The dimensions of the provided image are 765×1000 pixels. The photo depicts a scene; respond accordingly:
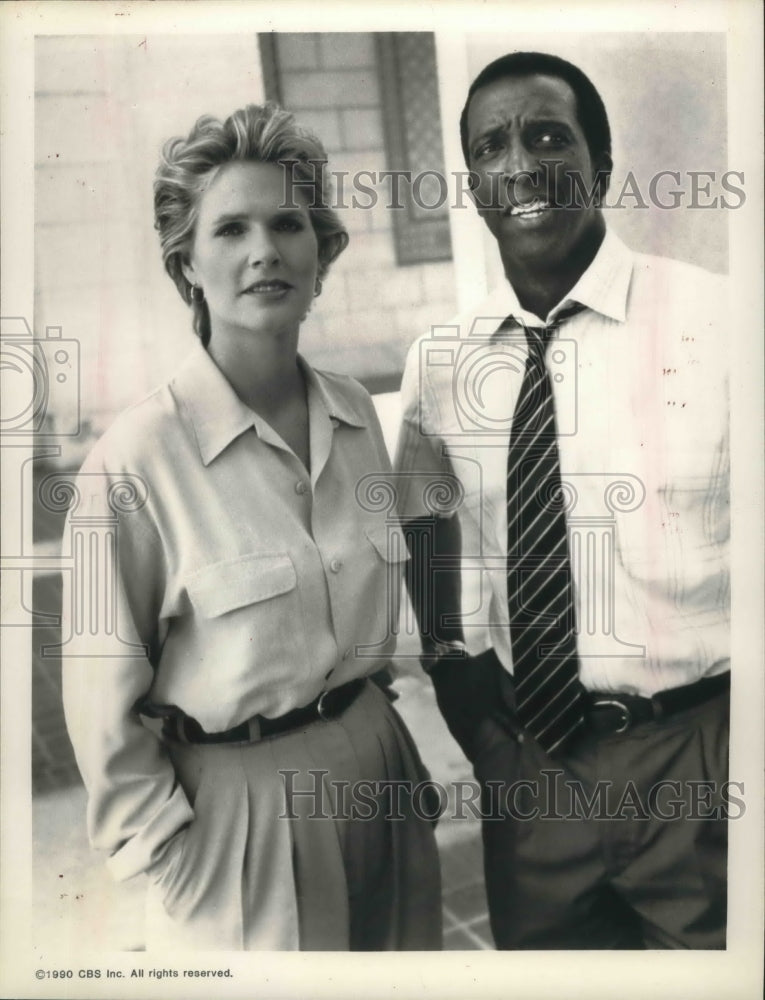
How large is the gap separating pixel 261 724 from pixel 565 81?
125 centimetres

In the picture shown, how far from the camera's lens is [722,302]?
5.78 feet

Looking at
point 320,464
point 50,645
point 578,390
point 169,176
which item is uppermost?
point 169,176

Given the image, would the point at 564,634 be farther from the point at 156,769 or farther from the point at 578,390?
the point at 156,769

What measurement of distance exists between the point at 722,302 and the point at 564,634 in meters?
0.67

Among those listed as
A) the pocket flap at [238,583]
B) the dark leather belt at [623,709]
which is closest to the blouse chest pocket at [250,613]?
the pocket flap at [238,583]

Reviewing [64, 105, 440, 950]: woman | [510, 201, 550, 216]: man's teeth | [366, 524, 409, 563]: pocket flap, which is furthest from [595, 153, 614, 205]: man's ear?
[366, 524, 409, 563]: pocket flap

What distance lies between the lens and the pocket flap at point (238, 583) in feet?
5.40

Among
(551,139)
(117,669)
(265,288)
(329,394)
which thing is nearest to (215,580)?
(117,669)

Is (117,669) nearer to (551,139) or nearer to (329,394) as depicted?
(329,394)

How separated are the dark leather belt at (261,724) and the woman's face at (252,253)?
2.14 ft

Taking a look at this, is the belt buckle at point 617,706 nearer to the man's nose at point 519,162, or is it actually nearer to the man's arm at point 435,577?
the man's arm at point 435,577

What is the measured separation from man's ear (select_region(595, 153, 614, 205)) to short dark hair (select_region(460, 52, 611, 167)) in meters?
0.01

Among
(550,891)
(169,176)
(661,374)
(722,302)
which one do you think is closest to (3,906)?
(550,891)

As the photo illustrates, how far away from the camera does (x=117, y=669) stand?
1.69 m
